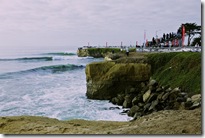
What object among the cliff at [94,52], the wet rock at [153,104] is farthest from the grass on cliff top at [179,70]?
the cliff at [94,52]

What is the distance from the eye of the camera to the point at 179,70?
11.1 metres

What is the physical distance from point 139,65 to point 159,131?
28.7 feet

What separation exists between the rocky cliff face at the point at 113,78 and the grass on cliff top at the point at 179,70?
627 mm

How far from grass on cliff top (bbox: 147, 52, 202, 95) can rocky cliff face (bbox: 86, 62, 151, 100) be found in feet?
2.06

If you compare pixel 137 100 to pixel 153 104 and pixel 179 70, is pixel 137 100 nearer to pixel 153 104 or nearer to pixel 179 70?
pixel 153 104

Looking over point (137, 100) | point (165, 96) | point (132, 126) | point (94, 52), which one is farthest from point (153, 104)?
point (94, 52)

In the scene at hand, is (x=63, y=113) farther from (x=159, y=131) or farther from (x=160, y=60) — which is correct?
(x=160, y=60)

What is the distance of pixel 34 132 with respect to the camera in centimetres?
458

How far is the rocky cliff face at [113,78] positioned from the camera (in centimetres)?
1200

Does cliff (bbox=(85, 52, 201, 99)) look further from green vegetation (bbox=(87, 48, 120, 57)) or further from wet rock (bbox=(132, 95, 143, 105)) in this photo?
green vegetation (bbox=(87, 48, 120, 57))

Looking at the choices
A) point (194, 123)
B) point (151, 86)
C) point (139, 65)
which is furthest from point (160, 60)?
point (194, 123)

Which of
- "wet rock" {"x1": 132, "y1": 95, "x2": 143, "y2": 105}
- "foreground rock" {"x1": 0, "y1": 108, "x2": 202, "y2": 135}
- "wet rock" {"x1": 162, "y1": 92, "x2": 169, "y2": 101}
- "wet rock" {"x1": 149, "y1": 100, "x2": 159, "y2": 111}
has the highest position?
"foreground rock" {"x1": 0, "y1": 108, "x2": 202, "y2": 135}

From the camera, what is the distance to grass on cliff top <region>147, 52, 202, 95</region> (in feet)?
30.4

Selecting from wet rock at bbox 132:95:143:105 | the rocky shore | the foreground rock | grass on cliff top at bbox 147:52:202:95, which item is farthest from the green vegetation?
the foreground rock
